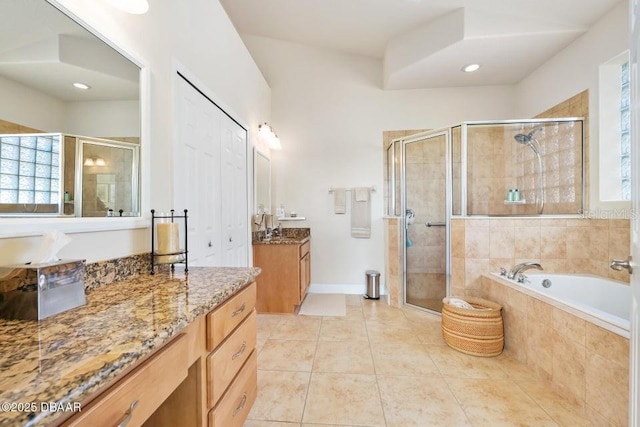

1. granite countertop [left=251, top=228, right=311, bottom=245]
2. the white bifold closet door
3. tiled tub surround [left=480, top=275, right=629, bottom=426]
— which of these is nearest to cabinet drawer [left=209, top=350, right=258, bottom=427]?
the white bifold closet door

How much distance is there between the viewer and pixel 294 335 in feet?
7.96

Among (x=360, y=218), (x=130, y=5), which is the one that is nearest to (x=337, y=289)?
(x=360, y=218)

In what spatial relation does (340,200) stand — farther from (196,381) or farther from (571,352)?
(196,381)

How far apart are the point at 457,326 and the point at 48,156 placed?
2.61 metres

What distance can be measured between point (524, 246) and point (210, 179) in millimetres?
2846

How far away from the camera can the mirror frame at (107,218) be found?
82 centimetres

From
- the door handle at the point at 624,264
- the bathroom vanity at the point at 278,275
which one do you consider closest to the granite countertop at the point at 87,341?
the door handle at the point at 624,264

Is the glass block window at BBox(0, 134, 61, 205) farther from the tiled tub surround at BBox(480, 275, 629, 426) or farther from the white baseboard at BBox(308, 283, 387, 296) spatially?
the white baseboard at BBox(308, 283, 387, 296)

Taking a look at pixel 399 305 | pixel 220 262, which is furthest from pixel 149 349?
pixel 399 305

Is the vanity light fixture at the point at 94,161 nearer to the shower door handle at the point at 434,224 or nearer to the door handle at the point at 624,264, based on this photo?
the door handle at the point at 624,264

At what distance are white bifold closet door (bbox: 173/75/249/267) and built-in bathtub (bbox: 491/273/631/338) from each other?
2370mm

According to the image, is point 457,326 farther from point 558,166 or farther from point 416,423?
point 558,166

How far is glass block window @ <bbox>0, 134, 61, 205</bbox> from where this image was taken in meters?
0.79

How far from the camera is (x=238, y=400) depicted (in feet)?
4.00
